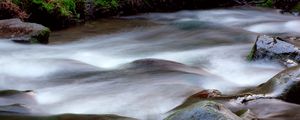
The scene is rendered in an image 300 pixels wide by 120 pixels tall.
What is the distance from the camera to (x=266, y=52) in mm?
7730

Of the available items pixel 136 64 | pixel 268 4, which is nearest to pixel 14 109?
pixel 136 64

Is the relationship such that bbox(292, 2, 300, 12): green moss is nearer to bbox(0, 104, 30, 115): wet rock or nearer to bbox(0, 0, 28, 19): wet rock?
bbox(0, 0, 28, 19): wet rock

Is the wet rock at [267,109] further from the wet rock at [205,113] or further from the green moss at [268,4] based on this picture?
the green moss at [268,4]

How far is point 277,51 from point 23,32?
15.2 ft

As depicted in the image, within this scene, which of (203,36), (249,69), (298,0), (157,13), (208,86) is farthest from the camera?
(298,0)

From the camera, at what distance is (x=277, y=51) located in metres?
7.64

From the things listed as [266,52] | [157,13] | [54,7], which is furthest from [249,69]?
[157,13]

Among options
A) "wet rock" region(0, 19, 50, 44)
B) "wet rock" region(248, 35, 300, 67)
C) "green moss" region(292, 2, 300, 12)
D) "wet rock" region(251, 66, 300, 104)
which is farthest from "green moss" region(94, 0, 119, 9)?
"wet rock" region(251, 66, 300, 104)

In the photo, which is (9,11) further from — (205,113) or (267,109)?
(205,113)

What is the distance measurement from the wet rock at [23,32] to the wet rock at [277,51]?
13.0 ft

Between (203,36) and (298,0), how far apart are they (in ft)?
18.4

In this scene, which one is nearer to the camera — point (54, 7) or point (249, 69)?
point (249, 69)

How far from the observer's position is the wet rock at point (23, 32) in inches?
358

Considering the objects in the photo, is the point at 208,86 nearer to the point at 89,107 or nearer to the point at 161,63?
the point at 161,63
